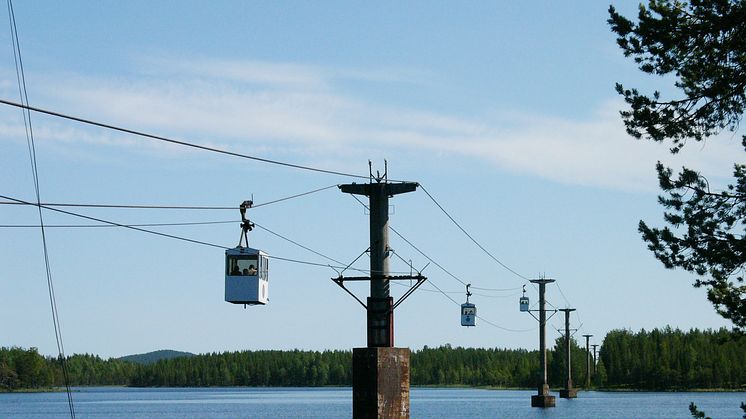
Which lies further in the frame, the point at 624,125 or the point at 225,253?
the point at 225,253

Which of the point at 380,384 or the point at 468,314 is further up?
the point at 468,314

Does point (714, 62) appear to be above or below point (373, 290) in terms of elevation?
above

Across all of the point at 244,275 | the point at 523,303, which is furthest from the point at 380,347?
the point at 523,303

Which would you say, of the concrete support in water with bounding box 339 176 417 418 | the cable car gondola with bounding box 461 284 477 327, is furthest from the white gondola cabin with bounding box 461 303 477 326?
the concrete support in water with bounding box 339 176 417 418

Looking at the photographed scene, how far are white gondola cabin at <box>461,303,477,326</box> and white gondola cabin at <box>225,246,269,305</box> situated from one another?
59.0 metres

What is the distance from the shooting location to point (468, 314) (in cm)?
10069

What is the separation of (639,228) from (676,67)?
4777 millimetres

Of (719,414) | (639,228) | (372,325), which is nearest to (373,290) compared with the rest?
(372,325)

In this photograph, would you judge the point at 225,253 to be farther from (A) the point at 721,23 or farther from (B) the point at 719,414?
(B) the point at 719,414

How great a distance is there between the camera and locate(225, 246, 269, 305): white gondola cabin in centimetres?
4191

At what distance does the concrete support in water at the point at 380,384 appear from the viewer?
169 ft

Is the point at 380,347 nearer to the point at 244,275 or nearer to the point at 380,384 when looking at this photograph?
the point at 380,384

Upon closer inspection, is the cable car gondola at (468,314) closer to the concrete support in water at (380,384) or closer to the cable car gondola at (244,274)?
the concrete support in water at (380,384)

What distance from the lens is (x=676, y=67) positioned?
3397cm
